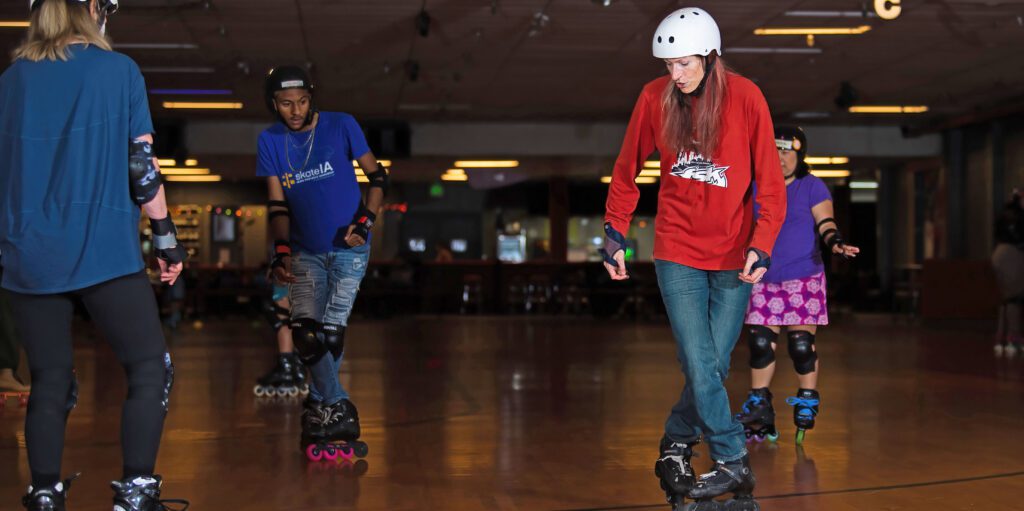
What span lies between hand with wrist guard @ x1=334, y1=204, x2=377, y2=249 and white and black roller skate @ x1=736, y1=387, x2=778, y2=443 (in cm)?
154

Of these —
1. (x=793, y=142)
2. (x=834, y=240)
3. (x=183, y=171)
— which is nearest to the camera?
(x=834, y=240)

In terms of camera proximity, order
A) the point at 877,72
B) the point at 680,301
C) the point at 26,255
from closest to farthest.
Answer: the point at 26,255 < the point at 680,301 < the point at 877,72

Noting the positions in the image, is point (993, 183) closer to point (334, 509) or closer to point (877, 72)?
point (877, 72)

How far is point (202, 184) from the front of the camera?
24484 mm

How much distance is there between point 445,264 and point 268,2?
1129 centimetres

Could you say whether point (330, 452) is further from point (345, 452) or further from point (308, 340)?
point (308, 340)

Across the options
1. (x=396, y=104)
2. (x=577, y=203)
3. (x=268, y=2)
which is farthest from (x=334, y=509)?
(x=577, y=203)

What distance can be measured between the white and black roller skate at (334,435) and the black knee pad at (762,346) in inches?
61.8

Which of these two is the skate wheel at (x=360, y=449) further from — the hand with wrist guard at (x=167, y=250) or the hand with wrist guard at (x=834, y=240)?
the hand with wrist guard at (x=834, y=240)

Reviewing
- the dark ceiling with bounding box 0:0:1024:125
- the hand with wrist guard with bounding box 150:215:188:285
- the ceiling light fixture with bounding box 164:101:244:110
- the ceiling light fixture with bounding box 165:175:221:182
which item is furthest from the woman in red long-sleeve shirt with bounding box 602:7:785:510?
the ceiling light fixture with bounding box 165:175:221:182

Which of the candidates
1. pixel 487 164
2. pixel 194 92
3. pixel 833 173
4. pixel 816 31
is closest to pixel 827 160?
pixel 833 173

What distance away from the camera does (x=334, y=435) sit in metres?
3.94

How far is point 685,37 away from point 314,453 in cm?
195

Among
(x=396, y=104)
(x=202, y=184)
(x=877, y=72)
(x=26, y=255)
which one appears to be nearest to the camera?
(x=26, y=255)
